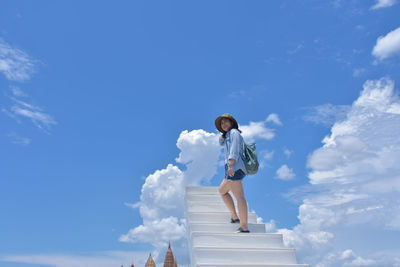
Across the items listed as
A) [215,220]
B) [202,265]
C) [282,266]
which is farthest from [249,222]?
[202,265]

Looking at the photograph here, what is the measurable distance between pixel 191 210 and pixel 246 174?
1.77 meters

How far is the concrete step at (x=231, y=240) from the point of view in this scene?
628 cm

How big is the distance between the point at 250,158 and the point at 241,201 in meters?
0.91

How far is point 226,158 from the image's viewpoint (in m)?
→ 6.98

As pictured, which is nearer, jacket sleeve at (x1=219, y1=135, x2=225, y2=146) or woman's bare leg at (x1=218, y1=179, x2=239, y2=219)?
woman's bare leg at (x1=218, y1=179, x2=239, y2=219)

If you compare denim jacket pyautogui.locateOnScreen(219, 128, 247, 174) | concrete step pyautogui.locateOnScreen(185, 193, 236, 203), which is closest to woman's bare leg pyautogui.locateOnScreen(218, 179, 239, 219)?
denim jacket pyautogui.locateOnScreen(219, 128, 247, 174)

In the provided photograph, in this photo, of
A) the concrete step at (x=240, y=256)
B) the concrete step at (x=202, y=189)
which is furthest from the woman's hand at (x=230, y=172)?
the concrete step at (x=202, y=189)

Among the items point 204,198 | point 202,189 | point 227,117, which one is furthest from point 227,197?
point 227,117

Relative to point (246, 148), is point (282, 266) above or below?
below

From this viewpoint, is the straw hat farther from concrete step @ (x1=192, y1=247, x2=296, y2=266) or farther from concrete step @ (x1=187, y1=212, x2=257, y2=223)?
concrete step @ (x1=192, y1=247, x2=296, y2=266)

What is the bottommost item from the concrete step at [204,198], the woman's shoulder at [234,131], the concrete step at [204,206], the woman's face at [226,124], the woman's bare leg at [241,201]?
the woman's bare leg at [241,201]

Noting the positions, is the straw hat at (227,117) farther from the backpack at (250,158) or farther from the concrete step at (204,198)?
the concrete step at (204,198)

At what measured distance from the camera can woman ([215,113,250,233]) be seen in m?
6.57

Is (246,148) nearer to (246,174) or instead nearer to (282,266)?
(246,174)
